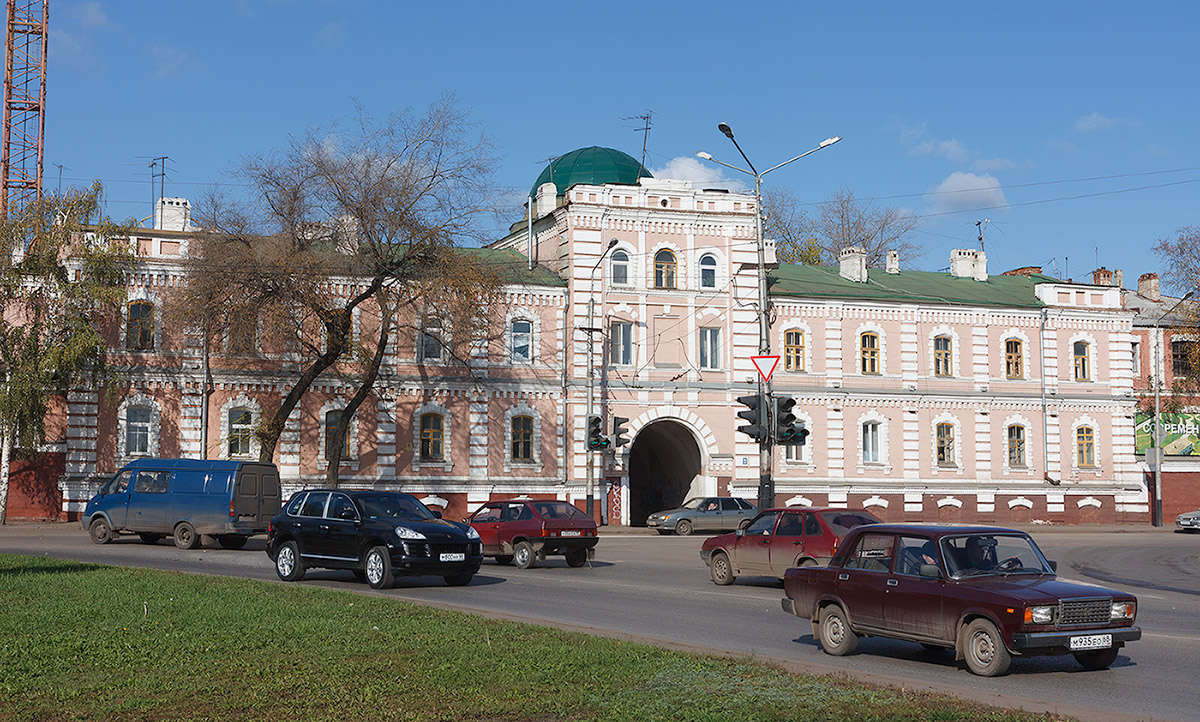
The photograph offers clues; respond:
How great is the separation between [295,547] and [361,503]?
60.2 inches

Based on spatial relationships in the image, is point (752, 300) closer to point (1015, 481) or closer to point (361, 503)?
point (1015, 481)

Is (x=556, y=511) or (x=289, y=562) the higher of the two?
(x=556, y=511)

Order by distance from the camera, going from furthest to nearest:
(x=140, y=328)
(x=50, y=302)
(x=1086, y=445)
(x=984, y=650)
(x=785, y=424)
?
(x=1086, y=445)
(x=140, y=328)
(x=50, y=302)
(x=785, y=424)
(x=984, y=650)

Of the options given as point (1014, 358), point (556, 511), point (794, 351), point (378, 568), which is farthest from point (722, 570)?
point (1014, 358)

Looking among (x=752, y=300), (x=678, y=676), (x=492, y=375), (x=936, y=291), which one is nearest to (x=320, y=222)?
(x=492, y=375)

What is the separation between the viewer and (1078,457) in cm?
5316

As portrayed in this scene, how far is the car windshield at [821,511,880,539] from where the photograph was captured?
71.2 ft

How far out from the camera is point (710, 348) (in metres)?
48.3

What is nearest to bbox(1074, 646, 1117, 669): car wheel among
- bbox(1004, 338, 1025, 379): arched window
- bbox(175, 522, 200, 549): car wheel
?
bbox(175, 522, 200, 549): car wheel

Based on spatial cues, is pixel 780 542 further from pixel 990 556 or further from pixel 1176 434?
pixel 1176 434

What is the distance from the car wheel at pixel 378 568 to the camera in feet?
66.0

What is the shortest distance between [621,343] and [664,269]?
3410mm

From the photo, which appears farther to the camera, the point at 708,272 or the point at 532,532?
the point at 708,272

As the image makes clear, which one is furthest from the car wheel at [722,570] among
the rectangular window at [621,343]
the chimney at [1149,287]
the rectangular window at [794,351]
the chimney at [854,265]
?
the chimney at [1149,287]
